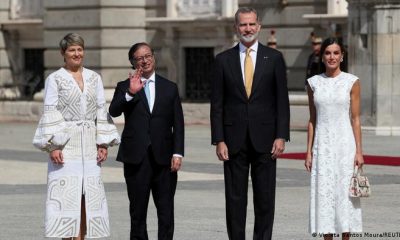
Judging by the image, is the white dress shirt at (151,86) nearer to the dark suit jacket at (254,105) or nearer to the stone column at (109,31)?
the dark suit jacket at (254,105)

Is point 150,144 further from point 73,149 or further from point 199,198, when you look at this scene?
point 199,198

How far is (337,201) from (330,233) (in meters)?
0.26

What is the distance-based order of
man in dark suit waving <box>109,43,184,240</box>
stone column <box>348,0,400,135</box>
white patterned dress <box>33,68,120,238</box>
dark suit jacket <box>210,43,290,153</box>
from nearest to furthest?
dark suit jacket <box>210,43,290,153</box> < white patterned dress <box>33,68,120,238</box> < man in dark suit waving <box>109,43,184,240</box> < stone column <box>348,0,400,135</box>

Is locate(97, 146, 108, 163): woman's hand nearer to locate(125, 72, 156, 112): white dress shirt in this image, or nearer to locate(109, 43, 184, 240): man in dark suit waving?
locate(109, 43, 184, 240): man in dark suit waving

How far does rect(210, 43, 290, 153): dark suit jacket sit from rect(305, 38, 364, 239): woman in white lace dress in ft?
1.26

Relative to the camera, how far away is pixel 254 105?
38.6 feet

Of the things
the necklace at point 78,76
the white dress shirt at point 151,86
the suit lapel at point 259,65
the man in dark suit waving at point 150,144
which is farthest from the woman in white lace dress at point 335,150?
the necklace at point 78,76

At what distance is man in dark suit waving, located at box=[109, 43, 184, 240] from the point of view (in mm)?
11938

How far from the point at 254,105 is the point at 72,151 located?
146 cm

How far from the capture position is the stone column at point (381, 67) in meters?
28.1

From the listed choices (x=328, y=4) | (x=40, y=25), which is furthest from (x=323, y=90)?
(x=40, y=25)

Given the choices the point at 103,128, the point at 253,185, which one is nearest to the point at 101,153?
the point at 103,128

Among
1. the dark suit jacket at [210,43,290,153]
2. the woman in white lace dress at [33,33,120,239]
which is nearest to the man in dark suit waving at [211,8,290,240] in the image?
the dark suit jacket at [210,43,290,153]

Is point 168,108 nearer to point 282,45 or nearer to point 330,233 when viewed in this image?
point 330,233
